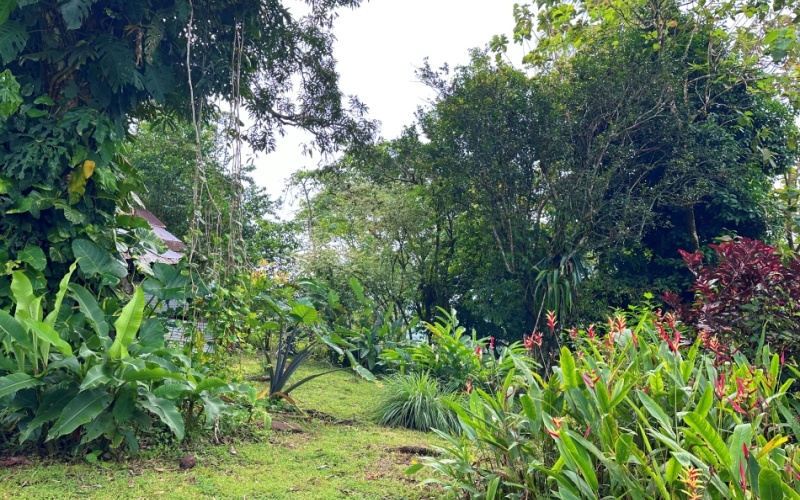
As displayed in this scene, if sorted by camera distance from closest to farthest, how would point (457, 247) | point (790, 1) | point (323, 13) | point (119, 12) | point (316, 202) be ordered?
point (119, 12) → point (790, 1) → point (323, 13) → point (457, 247) → point (316, 202)

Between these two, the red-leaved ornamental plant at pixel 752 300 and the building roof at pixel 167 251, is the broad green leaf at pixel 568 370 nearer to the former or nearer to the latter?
the red-leaved ornamental plant at pixel 752 300

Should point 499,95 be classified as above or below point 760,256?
above

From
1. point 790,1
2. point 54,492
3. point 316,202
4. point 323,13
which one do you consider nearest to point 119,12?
point 323,13

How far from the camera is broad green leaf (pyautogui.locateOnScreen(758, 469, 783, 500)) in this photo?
151 cm

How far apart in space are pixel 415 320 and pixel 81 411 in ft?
18.0

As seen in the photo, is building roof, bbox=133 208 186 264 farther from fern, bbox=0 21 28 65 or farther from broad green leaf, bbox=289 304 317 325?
fern, bbox=0 21 28 65

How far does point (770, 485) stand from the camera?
1.53 metres

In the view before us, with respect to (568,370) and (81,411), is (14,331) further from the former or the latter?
(568,370)

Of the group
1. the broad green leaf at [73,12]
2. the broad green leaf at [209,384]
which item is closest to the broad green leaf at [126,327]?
the broad green leaf at [209,384]

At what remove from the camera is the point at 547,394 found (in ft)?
8.18

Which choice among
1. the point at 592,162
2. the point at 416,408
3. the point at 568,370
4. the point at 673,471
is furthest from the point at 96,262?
the point at 592,162

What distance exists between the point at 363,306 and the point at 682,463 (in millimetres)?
7554

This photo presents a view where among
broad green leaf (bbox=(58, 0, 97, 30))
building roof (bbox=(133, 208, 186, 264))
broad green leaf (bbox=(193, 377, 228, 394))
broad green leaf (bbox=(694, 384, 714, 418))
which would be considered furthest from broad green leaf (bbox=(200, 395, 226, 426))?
broad green leaf (bbox=(694, 384, 714, 418))

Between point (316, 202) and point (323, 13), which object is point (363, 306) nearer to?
point (316, 202)
